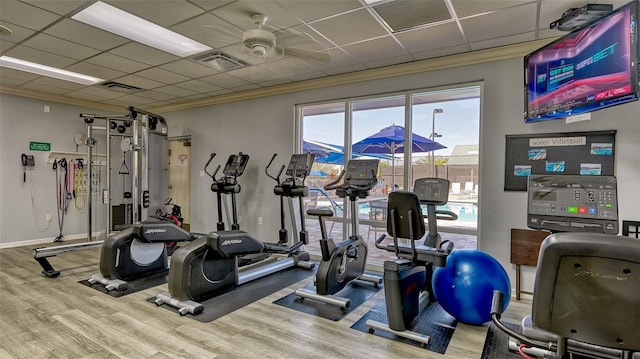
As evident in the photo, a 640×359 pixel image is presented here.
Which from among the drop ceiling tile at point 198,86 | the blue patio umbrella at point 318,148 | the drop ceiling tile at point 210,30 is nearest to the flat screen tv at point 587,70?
the blue patio umbrella at point 318,148

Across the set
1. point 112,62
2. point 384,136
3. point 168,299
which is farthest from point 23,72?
point 384,136

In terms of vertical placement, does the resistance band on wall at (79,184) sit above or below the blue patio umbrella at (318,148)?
below

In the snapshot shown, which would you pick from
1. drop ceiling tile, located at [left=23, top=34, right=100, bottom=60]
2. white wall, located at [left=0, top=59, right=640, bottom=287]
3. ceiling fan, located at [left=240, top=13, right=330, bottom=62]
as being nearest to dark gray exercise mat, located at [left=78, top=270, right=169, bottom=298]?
white wall, located at [left=0, top=59, right=640, bottom=287]

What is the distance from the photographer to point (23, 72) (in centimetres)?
495

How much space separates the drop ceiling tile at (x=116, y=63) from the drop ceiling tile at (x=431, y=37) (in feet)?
11.5

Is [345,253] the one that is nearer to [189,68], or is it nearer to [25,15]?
[189,68]

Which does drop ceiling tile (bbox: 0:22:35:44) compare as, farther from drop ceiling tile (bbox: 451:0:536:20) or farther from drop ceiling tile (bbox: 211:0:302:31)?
→ drop ceiling tile (bbox: 451:0:536:20)

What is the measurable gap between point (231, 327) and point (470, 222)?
10.1 feet

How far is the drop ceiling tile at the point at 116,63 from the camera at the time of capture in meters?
4.25

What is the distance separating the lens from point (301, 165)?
4699 mm

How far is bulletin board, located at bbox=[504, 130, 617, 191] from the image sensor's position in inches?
132

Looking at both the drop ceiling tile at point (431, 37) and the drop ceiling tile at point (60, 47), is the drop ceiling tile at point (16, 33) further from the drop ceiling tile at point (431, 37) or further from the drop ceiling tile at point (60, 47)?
the drop ceiling tile at point (431, 37)

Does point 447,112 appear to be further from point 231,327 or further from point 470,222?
point 231,327

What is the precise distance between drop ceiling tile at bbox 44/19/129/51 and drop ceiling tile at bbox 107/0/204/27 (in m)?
0.72
